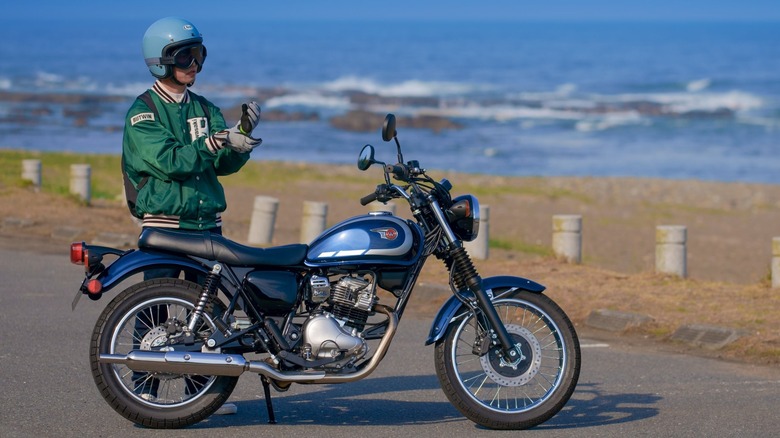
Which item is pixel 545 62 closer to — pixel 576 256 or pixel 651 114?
pixel 651 114

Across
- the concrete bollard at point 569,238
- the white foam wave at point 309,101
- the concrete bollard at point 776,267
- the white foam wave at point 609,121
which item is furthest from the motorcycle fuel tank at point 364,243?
the white foam wave at point 309,101

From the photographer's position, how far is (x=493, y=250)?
14.5m

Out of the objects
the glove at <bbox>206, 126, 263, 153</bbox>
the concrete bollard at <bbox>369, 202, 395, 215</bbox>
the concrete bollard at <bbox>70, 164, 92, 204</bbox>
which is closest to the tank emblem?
the glove at <bbox>206, 126, 263, 153</bbox>

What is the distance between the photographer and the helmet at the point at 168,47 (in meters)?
6.04

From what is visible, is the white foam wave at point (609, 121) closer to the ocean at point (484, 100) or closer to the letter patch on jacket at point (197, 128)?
the ocean at point (484, 100)

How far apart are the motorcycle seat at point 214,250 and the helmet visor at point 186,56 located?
0.90 m

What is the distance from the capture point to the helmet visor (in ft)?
19.8

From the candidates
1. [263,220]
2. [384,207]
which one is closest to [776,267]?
[384,207]

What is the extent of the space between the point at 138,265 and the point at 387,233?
4.13 ft

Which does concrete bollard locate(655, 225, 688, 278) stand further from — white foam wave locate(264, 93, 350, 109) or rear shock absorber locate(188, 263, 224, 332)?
white foam wave locate(264, 93, 350, 109)

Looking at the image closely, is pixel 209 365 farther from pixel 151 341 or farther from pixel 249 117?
pixel 249 117

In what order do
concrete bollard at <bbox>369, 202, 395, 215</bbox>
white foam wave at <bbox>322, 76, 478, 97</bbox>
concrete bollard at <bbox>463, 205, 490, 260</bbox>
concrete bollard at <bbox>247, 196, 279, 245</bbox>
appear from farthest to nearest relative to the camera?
white foam wave at <bbox>322, 76, 478, 97</bbox>
concrete bollard at <bbox>247, 196, 279, 245</bbox>
concrete bollard at <bbox>369, 202, 395, 215</bbox>
concrete bollard at <bbox>463, 205, 490, 260</bbox>

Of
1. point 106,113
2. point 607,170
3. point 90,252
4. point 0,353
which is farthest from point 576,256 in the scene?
point 106,113

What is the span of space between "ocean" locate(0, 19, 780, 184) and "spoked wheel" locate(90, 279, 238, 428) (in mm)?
22685
